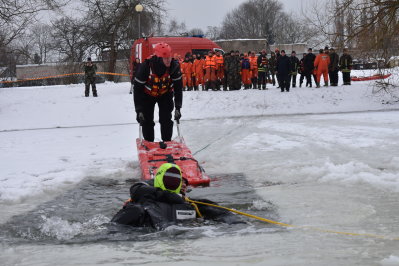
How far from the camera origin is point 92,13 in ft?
117

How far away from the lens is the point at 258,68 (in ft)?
65.6

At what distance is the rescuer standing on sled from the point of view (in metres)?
8.73

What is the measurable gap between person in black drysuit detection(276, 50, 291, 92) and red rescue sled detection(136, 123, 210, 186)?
10.7 metres

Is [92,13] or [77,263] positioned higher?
[92,13]

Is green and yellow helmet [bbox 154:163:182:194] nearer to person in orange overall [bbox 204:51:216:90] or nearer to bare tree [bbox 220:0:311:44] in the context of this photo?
person in orange overall [bbox 204:51:216:90]

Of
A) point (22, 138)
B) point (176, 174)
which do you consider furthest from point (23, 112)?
point (176, 174)

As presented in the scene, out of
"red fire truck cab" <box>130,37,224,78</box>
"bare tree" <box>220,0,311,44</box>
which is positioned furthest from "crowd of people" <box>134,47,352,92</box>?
"bare tree" <box>220,0,311,44</box>

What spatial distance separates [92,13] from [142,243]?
106 ft

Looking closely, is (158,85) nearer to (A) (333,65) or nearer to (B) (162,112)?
(B) (162,112)

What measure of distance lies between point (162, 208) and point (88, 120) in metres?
12.8

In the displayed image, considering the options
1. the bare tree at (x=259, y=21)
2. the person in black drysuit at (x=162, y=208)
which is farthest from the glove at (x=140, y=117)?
the bare tree at (x=259, y=21)

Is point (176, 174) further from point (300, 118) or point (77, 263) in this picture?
point (300, 118)

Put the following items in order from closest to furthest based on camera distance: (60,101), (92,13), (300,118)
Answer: (300,118) < (60,101) < (92,13)

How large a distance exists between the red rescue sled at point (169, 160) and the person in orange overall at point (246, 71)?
1170cm
